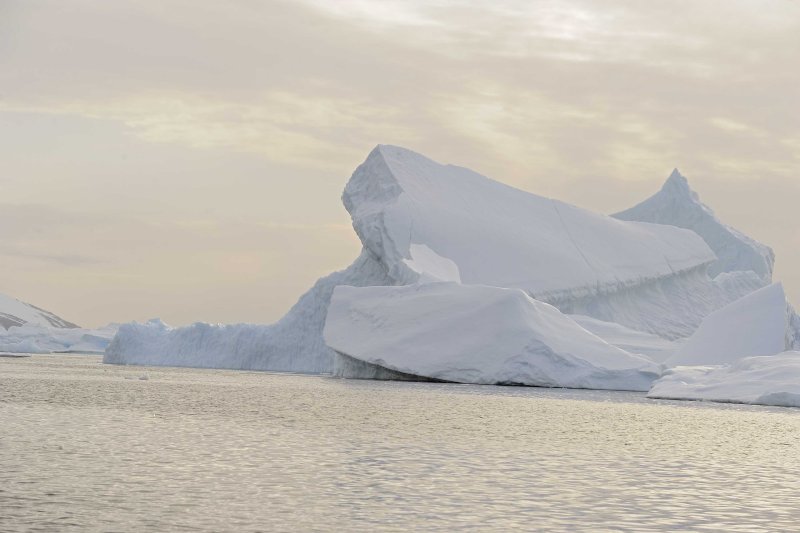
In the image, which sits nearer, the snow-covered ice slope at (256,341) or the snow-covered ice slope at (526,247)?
the snow-covered ice slope at (526,247)

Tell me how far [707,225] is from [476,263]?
72.9 ft

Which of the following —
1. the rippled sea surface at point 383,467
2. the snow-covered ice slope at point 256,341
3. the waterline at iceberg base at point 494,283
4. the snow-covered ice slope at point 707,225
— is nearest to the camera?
the rippled sea surface at point 383,467

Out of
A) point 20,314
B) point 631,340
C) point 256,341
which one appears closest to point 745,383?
point 631,340

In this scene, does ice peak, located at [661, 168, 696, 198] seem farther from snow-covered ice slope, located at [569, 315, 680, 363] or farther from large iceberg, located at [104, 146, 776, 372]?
snow-covered ice slope, located at [569, 315, 680, 363]

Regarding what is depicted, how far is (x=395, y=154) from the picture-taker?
49.9m

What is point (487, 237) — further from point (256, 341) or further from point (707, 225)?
point (707, 225)

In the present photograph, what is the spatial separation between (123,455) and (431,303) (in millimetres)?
23649

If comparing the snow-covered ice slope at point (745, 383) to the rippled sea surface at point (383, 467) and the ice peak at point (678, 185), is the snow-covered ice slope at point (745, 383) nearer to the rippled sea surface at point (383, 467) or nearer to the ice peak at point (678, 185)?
the rippled sea surface at point (383, 467)

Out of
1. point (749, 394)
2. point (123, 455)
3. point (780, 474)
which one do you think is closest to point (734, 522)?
point (780, 474)

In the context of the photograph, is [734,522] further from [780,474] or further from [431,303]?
[431,303]

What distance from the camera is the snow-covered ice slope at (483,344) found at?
3484 cm

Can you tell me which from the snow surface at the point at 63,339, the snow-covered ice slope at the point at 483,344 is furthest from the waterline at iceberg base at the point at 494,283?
the snow surface at the point at 63,339

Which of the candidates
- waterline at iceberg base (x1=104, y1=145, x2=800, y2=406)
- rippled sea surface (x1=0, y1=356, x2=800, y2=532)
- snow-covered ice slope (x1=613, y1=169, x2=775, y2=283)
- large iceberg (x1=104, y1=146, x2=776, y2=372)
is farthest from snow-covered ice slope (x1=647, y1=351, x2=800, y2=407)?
snow-covered ice slope (x1=613, y1=169, x2=775, y2=283)

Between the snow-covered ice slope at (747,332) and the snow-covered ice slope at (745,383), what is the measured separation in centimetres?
300
